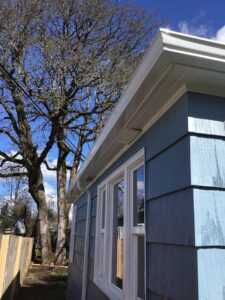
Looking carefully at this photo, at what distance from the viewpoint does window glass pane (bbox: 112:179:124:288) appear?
3.34 metres

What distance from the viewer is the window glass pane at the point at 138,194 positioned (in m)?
2.62

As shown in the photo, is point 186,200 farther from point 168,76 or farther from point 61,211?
point 61,211

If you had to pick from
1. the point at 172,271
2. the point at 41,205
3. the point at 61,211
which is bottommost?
the point at 172,271

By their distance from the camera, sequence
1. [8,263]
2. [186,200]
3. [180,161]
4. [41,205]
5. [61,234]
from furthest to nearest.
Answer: [61,234] < [41,205] < [8,263] < [180,161] < [186,200]

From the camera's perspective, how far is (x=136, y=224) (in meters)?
2.67

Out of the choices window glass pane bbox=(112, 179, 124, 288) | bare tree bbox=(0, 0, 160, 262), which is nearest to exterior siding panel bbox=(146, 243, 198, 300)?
window glass pane bbox=(112, 179, 124, 288)

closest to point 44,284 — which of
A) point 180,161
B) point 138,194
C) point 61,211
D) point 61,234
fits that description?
point 61,234

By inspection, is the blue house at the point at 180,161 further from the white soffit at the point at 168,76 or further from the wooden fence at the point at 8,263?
the wooden fence at the point at 8,263

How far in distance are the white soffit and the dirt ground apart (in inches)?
254

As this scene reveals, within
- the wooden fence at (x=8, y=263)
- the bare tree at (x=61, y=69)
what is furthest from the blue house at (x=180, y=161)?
the bare tree at (x=61, y=69)

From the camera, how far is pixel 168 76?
169 cm

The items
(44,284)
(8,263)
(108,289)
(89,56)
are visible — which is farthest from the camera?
(89,56)

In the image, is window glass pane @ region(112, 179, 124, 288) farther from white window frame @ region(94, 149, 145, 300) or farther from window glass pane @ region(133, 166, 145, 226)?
window glass pane @ region(133, 166, 145, 226)

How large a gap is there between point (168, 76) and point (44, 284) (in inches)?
361
